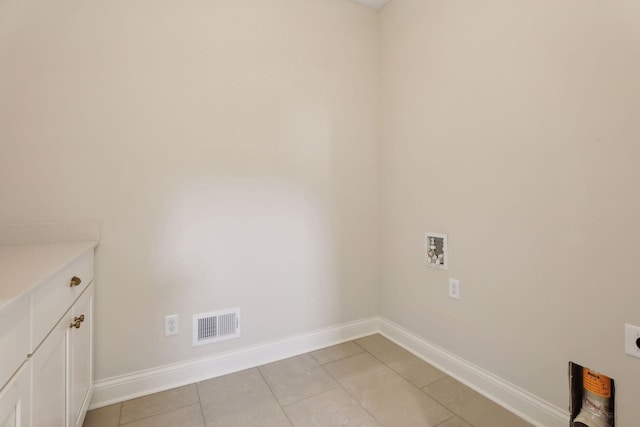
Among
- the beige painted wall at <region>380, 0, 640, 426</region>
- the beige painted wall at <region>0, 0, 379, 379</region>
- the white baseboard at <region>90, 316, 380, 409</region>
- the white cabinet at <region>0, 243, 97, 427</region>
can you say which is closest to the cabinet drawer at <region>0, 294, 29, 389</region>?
the white cabinet at <region>0, 243, 97, 427</region>

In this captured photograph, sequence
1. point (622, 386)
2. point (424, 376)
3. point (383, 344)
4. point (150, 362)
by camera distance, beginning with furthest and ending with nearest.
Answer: point (383, 344) < point (424, 376) < point (150, 362) < point (622, 386)

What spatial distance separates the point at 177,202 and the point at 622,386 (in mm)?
2238

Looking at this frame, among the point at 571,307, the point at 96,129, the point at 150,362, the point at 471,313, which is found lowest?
the point at 150,362

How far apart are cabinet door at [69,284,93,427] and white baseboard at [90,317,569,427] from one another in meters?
Result: 0.21

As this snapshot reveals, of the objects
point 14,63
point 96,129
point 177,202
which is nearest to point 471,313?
point 177,202

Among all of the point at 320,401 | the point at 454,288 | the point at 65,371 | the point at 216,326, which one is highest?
the point at 454,288

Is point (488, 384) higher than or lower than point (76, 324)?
lower

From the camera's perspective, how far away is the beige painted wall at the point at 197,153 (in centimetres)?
154

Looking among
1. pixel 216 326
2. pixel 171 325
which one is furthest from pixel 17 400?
pixel 216 326

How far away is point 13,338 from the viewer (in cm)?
75

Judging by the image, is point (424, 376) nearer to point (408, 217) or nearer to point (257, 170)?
point (408, 217)

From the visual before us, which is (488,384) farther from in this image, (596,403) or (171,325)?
(171,325)

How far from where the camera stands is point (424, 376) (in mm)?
1894

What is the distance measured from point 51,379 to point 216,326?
939 mm
